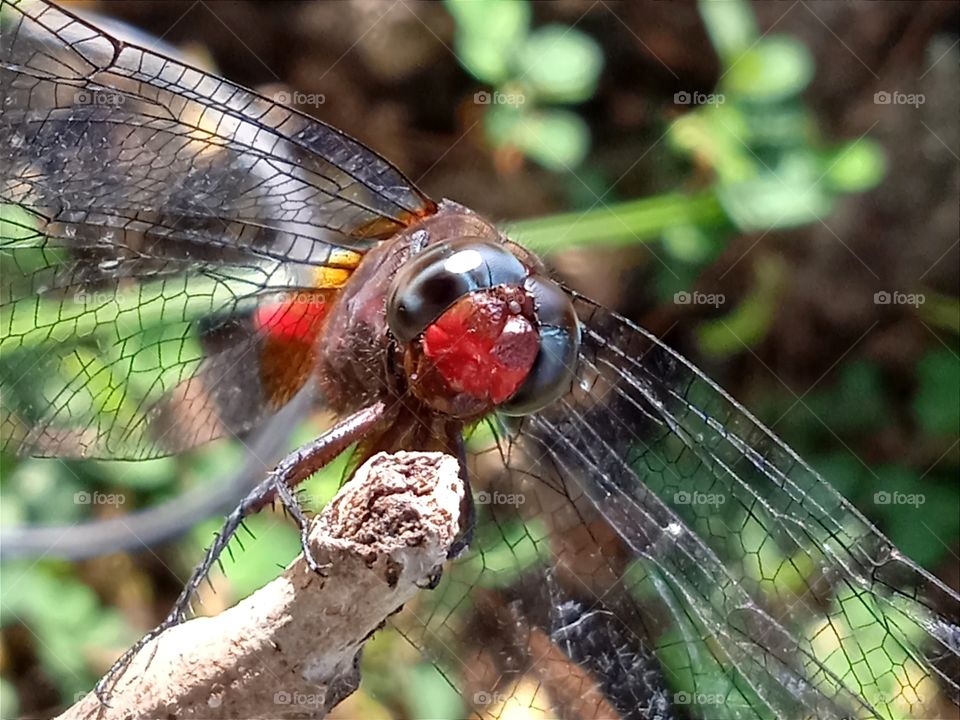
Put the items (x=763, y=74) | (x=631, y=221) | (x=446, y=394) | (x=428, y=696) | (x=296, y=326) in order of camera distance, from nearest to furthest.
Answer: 1. (x=446, y=394)
2. (x=296, y=326)
3. (x=428, y=696)
4. (x=763, y=74)
5. (x=631, y=221)

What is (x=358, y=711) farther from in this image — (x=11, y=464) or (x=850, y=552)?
(x=850, y=552)

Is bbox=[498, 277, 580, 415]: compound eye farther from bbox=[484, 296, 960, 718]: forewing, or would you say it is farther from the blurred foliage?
the blurred foliage
